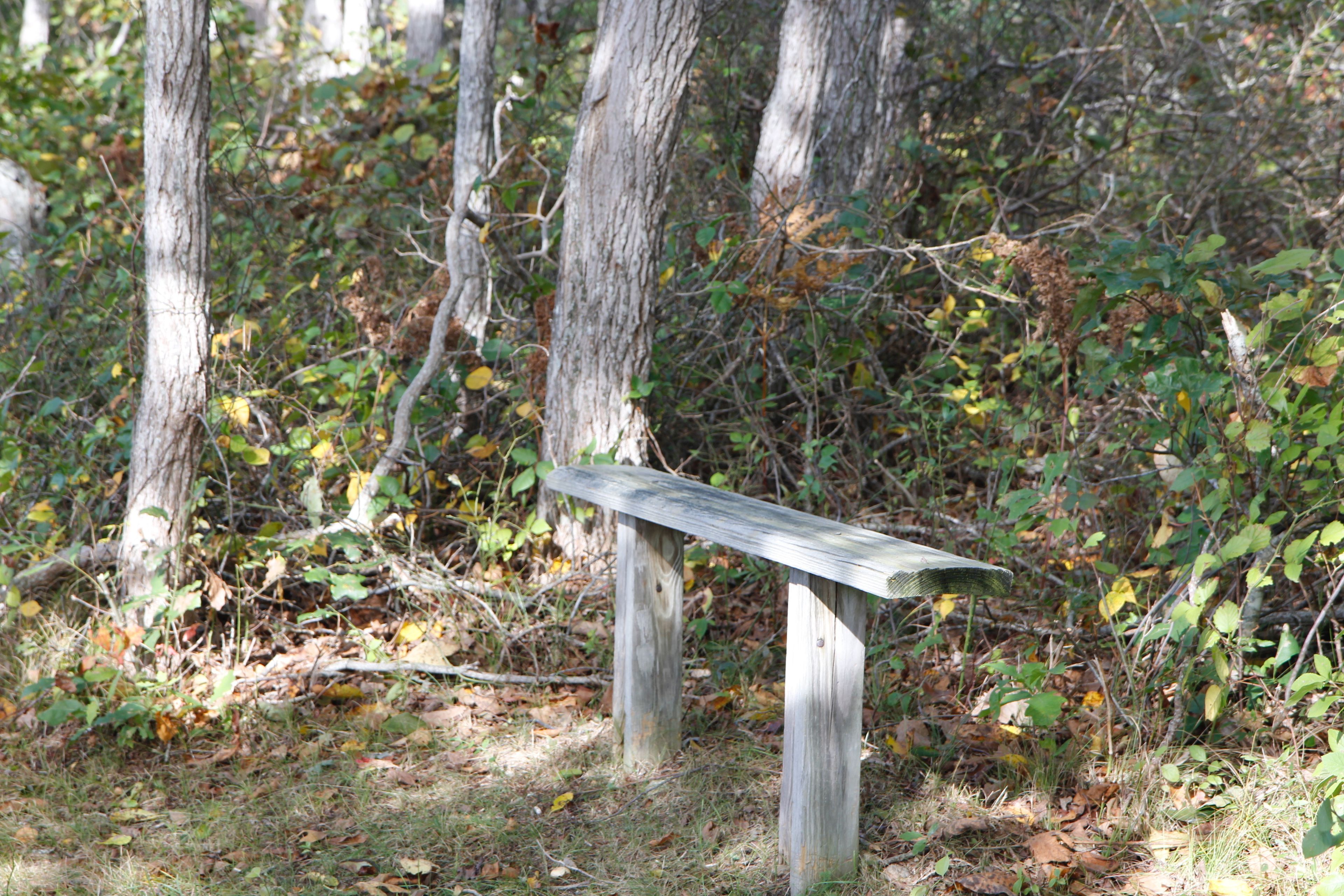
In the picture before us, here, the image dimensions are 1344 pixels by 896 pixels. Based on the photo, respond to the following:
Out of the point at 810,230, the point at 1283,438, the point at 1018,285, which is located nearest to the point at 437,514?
the point at 810,230

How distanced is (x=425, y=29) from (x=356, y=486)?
7329 mm

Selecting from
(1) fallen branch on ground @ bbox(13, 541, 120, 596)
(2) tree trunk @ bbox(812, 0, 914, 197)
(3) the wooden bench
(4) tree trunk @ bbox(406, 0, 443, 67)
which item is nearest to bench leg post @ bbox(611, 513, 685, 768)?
(3) the wooden bench

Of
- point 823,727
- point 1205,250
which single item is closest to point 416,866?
point 823,727

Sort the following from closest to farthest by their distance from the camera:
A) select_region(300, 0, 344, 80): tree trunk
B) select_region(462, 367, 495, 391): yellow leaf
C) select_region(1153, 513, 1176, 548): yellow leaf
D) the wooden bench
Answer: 1. the wooden bench
2. select_region(1153, 513, 1176, 548): yellow leaf
3. select_region(462, 367, 495, 391): yellow leaf
4. select_region(300, 0, 344, 80): tree trunk

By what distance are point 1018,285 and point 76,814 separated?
449 cm

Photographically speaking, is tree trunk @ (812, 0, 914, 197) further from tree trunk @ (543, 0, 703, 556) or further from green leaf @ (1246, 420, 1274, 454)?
green leaf @ (1246, 420, 1274, 454)

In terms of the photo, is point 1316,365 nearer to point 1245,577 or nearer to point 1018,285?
point 1245,577

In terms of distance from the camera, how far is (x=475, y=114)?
5.37 metres

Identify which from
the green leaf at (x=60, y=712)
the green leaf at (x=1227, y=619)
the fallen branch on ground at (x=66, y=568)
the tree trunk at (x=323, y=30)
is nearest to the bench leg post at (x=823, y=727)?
the green leaf at (x=1227, y=619)

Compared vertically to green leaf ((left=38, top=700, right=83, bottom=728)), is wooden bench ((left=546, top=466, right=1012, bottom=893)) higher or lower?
higher

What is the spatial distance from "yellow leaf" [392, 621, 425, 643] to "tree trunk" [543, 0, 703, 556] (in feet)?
2.52

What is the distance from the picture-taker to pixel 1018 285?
515 centimetres

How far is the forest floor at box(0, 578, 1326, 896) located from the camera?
2713 mm

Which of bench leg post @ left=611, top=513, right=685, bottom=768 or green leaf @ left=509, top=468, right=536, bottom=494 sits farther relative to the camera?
green leaf @ left=509, top=468, right=536, bottom=494
